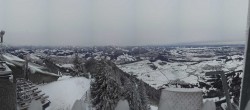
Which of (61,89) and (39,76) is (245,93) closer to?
(61,89)

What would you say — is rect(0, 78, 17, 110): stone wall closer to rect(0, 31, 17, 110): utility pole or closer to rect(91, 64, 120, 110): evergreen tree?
rect(0, 31, 17, 110): utility pole

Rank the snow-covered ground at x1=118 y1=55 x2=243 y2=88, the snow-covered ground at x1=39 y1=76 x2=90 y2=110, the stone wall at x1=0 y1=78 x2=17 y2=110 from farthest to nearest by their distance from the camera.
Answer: the snow-covered ground at x1=118 y1=55 x2=243 y2=88 < the snow-covered ground at x1=39 y1=76 x2=90 y2=110 < the stone wall at x1=0 y1=78 x2=17 y2=110

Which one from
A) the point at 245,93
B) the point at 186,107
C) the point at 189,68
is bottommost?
the point at 189,68

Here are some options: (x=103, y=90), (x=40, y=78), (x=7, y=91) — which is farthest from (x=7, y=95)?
(x=40, y=78)

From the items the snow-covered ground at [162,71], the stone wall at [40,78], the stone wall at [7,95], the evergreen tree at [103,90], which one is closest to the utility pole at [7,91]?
the stone wall at [7,95]

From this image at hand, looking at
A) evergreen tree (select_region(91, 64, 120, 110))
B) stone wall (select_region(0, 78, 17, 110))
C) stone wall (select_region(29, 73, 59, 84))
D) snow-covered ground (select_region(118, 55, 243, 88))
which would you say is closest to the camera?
stone wall (select_region(0, 78, 17, 110))

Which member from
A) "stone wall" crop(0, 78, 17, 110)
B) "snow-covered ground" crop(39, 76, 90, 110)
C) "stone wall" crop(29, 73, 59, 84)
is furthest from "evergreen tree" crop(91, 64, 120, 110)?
"stone wall" crop(0, 78, 17, 110)

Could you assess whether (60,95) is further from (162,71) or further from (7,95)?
(162,71)

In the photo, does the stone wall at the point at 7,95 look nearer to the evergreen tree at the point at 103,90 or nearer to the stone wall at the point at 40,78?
the evergreen tree at the point at 103,90

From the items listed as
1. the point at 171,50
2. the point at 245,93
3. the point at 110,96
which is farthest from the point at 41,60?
the point at 245,93
